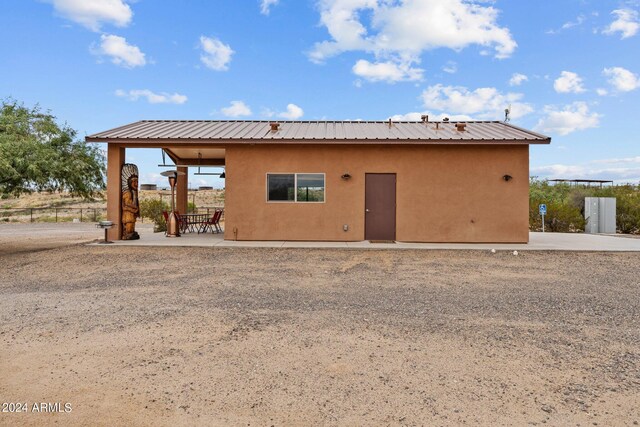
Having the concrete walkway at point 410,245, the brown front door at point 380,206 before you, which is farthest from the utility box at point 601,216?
the brown front door at point 380,206

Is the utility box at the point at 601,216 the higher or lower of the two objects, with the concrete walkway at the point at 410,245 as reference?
higher

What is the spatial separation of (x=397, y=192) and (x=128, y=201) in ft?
27.3

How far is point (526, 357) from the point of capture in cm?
383

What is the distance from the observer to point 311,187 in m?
12.8

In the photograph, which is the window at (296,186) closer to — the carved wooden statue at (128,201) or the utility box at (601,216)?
the carved wooden statue at (128,201)

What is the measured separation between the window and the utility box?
1223cm

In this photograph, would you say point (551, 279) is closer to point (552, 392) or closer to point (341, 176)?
point (552, 392)

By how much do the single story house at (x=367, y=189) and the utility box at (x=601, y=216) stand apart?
6890mm

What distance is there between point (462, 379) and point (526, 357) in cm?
89

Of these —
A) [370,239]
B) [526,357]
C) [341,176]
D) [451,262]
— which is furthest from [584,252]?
[526,357]

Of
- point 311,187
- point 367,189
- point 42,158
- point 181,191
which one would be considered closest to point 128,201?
point 42,158

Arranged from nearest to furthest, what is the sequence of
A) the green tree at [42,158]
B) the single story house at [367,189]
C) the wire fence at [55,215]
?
the green tree at [42,158] → the single story house at [367,189] → the wire fence at [55,215]

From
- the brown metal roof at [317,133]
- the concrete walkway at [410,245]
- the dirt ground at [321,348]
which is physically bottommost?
the dirt ground at [321,348]

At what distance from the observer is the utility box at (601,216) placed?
17.3 metres
